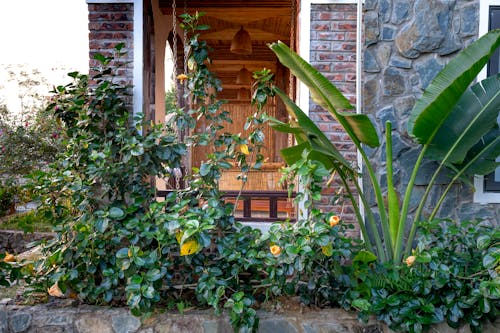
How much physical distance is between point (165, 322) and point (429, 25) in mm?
3104

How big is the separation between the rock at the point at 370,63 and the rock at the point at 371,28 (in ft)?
0.27

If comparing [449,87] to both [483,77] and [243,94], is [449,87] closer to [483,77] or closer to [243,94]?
[483,77]

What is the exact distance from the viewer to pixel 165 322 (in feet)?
10.8

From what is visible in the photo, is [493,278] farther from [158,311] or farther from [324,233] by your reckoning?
[158,311]

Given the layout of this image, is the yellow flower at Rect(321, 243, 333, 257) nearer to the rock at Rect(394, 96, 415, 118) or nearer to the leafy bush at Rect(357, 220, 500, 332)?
the leafy bush at Rect(357, 220, 500, 332)

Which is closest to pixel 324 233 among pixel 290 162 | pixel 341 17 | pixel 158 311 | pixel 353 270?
pixel 353 270

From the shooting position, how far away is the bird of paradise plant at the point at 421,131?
3279mm

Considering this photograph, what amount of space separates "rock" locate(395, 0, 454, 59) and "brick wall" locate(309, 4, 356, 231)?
0.56 meters

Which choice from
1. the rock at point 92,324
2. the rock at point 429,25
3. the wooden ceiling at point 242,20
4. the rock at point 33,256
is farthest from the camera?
the wooden ceiling at point 242,20

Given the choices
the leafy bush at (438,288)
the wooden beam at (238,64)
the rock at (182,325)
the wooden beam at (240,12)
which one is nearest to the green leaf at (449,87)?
the leafy bush at (438,288)

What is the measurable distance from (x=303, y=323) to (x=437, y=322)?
2.88 feet

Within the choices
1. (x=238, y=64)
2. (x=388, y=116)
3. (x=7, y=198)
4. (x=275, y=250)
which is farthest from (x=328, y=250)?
(x=238, y=64)

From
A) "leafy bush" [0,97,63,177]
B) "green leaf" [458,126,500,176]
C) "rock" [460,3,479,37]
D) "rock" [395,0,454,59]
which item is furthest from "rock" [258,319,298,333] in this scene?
"leafy bush" [0,97,63,177]

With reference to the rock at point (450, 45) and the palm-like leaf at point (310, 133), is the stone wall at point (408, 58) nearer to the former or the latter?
the rock at point (450, 45)
